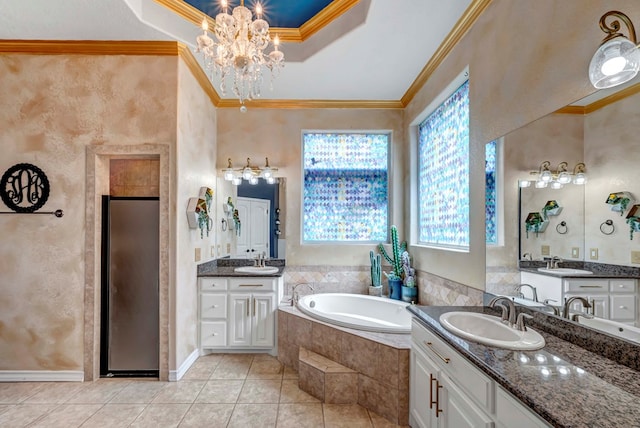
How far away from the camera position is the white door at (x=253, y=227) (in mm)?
4062

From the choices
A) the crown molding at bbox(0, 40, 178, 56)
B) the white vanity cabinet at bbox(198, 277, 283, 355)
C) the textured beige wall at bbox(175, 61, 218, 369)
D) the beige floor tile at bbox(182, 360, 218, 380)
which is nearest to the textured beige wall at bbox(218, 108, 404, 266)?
the textured beige wall at bbox(175, 61, 218, 369)

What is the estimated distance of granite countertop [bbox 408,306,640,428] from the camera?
941 mm

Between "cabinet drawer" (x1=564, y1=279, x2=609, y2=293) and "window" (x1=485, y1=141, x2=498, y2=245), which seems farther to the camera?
"window" (x1=485, y1=141, x2=498, y2=245)

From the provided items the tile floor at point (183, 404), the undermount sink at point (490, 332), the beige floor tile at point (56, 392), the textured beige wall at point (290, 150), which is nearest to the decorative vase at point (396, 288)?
the textured beige wall at point (290, 150)

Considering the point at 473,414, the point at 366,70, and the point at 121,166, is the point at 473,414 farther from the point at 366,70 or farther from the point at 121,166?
the point at 121,166

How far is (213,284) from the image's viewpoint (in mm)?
3426

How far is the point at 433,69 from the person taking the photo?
3.13 meters

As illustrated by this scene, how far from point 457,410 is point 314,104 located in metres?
3.54

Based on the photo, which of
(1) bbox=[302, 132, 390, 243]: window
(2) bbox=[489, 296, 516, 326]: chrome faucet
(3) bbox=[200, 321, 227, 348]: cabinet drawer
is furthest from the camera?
(1) bbox=[302, 132, 390, 243]: window

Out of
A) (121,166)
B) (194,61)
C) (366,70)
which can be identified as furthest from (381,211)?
A: (121,166)

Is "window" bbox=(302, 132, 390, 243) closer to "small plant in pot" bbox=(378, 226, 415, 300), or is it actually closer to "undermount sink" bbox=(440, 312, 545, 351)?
"small plant in pot" bbox=(378, 226, 415, 300)

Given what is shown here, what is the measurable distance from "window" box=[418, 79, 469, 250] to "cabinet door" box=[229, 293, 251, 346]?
2.14m

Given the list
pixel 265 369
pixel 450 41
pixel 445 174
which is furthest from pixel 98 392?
pixel 450 41

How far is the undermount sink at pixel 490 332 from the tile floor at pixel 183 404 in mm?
961
